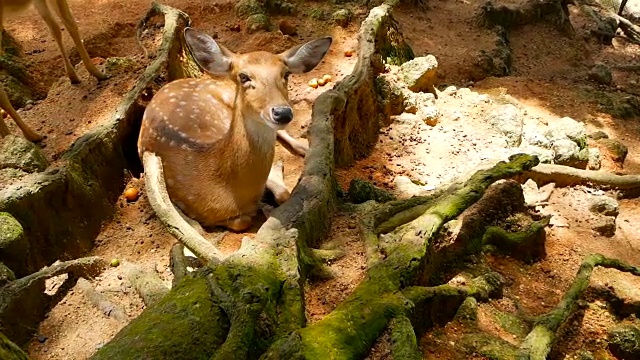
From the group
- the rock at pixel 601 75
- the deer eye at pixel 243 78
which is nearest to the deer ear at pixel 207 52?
the deer eye at pixel 243 78

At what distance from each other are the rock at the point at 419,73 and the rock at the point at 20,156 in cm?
497

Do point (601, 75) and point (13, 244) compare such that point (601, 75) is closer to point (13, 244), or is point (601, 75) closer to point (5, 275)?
point (13, 244)

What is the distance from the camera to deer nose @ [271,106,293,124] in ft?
13.6

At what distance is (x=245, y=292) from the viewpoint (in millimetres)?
2963

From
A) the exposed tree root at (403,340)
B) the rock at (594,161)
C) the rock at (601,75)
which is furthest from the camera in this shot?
the rock at (601,75)

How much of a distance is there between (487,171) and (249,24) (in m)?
4.74

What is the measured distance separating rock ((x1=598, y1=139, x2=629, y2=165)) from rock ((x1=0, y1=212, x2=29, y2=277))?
7.32 meters

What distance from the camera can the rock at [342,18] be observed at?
8.46 m

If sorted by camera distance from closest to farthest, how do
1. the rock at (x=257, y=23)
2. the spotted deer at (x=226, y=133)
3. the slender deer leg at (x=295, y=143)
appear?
the spotted deer at (x=226, y=133)
the slender deer leg at (x=295, y=143)
the rock at (x=257, y=23)

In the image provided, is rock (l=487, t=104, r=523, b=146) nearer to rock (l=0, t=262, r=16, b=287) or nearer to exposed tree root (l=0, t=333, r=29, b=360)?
rock (l=0, t=262, r=16, b=287)

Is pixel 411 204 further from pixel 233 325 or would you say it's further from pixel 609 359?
pixel 233 325

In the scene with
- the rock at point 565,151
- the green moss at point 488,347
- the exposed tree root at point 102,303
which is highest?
the exposed tree root at point 102,303

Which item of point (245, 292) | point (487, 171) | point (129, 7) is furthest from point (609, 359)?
point (129, 7)

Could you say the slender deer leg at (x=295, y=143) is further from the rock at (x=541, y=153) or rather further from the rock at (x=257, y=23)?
the rock at (x=257, y=23)
